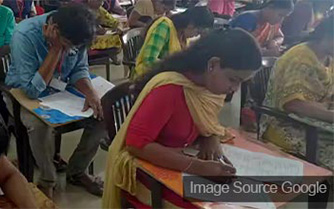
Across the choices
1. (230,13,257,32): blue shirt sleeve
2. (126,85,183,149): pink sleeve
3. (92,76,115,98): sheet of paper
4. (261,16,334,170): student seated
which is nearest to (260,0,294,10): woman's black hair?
(230,13,257,32): blue shirt sleeve

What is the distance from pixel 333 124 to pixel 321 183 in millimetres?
592

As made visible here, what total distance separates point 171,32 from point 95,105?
2.43 feet

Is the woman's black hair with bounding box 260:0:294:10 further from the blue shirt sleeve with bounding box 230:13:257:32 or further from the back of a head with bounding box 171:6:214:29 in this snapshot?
the back of a head with bounding box 171:6:214:29

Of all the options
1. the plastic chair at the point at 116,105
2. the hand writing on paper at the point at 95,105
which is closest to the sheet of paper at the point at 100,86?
the hand writing on paper at the point at 95,105

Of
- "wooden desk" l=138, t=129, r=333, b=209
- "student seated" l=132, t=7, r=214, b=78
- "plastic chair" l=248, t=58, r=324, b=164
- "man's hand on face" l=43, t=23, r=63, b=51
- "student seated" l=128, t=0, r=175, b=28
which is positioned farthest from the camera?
"student seated" l=128, t=0, r=175, b=28

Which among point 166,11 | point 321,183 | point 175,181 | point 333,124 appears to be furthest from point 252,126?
point 175,181

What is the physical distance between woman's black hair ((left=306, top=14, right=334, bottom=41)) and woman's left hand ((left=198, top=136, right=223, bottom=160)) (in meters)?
0.80

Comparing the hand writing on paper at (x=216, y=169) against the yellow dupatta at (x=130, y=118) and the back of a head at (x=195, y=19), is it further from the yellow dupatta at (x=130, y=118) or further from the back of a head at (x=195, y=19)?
the back of a head at (x=195, y=19)

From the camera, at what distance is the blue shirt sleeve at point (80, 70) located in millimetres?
2436

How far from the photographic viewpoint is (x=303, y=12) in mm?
4086

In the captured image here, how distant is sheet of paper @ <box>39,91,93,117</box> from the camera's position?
7.09ft

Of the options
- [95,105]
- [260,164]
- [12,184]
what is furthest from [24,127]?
[260,164]

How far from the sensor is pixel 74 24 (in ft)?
7.00

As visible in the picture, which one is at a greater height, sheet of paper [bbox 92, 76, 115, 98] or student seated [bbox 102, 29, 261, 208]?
student seated [bbox 102, 29, 261, 208]
